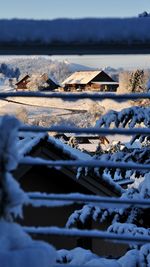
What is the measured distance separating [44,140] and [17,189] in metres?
3.77

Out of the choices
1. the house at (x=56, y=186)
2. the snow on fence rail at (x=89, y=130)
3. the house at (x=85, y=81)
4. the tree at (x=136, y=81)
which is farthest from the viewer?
the house at (x=56, y=186)

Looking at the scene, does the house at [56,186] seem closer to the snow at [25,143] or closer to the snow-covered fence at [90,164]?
the snow at [25,143]

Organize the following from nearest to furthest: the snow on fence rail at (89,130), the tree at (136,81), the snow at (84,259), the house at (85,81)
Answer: the snow on fence rail at (89,130) → the snow at (84,259) → the house at (85,81) → the tree at (136,81)

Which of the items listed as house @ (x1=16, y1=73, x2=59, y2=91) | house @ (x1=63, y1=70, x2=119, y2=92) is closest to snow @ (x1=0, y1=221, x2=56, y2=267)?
house @ (x1=16, y1=73, x2=59, y2=91)

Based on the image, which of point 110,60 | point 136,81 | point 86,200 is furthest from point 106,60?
point 136,81

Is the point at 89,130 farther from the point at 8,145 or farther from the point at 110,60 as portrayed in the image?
the point at 8,145

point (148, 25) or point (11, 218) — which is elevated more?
point (148, 25)

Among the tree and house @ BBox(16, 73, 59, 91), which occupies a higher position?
house @ BBox(16, 73, 59, 91)

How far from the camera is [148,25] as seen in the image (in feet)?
4.36

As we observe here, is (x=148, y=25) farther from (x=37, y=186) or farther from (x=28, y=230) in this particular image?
(x=37, y=186)

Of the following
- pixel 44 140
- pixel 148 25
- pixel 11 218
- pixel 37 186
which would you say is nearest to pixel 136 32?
pixel 148 25

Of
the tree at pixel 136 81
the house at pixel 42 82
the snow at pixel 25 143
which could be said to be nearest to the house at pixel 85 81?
the house at pixel 42 82

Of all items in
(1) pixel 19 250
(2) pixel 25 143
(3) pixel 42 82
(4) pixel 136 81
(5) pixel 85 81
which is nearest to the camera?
(1) pixel 19 250

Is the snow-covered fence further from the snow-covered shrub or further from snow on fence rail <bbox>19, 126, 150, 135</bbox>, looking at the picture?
the snow-covered shrub
